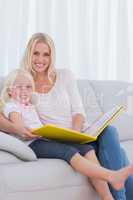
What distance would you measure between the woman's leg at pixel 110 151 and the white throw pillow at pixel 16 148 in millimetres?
350

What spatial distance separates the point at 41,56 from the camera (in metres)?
2.40

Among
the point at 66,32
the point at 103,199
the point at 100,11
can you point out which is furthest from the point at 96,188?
the point at 100,11

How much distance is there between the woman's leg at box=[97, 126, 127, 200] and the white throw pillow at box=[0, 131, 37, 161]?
350 millimetres

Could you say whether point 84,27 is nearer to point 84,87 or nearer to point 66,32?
point 66,32

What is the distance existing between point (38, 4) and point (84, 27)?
1.38 feet

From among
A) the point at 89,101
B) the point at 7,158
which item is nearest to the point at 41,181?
the point at 7,158

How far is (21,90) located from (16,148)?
45 centimetres

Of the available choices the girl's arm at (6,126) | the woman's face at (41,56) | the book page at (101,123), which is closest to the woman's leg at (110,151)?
the book page at (101,123)

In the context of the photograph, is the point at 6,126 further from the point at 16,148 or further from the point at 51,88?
the point at 51,88

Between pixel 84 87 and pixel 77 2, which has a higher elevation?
pixel 77 2

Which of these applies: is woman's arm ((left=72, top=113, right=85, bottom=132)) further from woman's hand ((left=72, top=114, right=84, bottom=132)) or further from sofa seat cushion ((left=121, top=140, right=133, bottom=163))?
sofa seat cushion ((left=121, top=140, right=133, bottom=163))

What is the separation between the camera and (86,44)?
341 centimetres

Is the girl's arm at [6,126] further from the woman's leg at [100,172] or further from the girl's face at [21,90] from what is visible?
the woman's leg at [100,172]

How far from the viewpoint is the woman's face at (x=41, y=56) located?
7.91ft
